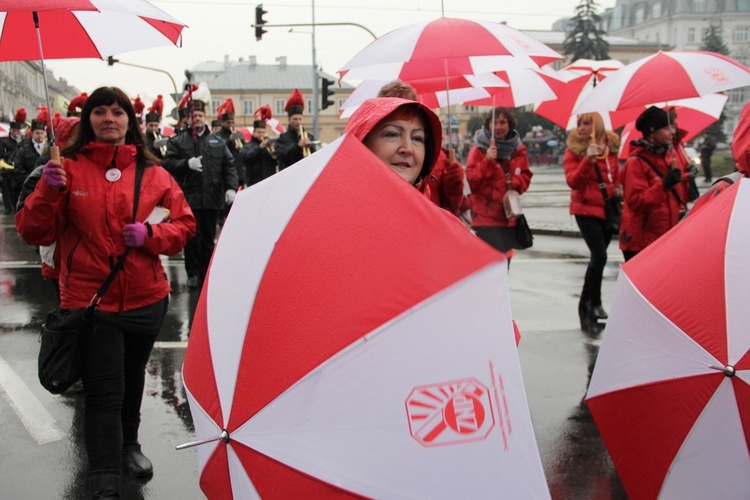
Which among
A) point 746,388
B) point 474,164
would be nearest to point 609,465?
point 746,388

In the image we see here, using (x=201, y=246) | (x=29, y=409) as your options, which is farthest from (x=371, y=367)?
(x=201, y=246)

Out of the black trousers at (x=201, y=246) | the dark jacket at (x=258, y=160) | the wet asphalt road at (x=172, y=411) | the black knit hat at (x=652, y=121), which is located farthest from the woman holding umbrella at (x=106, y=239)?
the dark jacket at (x=258, y=160)

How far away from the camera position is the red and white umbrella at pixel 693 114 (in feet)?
30.8

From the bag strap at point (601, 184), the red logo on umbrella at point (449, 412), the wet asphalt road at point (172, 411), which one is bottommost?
the wet asphalt road at point (172, 411)

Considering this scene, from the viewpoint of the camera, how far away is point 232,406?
2.19 meters

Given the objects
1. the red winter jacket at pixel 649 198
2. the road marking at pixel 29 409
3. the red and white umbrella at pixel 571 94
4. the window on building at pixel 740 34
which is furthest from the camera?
the window on building at pixel 740 34

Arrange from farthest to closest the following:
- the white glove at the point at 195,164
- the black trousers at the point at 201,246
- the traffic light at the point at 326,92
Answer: the traffic light at the point at 326,92 → the black trousers at the point at 201,246 → the white glove at the point at 195,164

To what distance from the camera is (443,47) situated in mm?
5867

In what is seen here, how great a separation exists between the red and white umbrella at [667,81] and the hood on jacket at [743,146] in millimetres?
2338

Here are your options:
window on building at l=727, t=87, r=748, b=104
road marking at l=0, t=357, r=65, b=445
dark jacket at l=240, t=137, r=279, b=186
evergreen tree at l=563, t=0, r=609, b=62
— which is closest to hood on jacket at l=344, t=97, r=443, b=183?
road marking at l=0, t=357, r=65, b=445

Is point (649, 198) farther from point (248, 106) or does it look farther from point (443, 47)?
point (248, 106)

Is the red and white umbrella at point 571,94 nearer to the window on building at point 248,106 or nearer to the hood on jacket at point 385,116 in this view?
the hood on jacket at point 385,116

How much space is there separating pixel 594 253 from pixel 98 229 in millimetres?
5179

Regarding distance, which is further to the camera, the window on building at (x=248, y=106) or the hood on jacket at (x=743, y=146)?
the window on building at (x=248, y=106)
